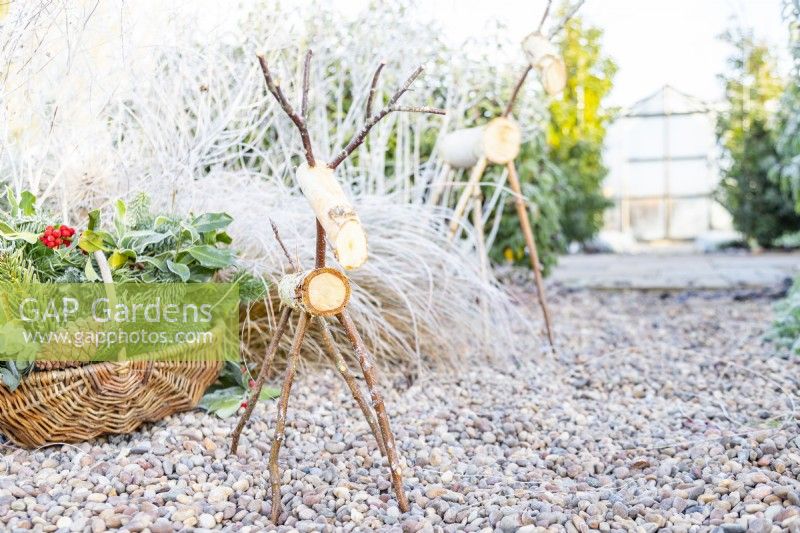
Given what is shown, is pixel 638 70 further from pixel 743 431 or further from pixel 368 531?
pixel 368 531

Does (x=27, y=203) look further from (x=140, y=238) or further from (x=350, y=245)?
(x=350, y=245)

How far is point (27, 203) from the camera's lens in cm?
185

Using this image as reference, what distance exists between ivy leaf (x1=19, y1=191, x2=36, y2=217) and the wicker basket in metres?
0.42

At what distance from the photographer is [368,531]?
1.36m

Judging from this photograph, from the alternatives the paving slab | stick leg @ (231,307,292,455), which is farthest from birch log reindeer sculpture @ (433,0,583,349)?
the paving slab

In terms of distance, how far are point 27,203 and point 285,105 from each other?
0.91 m

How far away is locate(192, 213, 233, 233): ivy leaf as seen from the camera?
6.47ft

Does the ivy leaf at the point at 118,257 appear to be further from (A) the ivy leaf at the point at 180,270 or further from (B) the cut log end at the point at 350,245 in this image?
(B) the cut log end at the point at 350,245

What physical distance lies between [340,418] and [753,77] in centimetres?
725

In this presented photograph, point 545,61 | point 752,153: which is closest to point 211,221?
point 545,61

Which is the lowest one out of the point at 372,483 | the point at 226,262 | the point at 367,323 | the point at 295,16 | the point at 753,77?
the point at 372,483

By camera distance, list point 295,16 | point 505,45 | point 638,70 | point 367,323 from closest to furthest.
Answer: point 367,323, point 295,16, point 505,45, point 638,70

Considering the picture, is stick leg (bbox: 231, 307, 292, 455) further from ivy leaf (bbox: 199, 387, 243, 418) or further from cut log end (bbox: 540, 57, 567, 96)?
cut log end (bbox: 540, 57, 567, 96)

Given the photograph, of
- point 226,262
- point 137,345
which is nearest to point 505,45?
point 226,262
